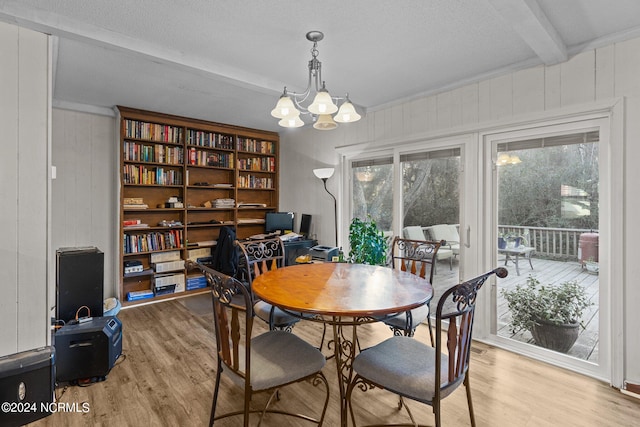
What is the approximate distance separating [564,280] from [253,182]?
4093 mm

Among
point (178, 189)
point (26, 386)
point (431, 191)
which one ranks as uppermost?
point (178, 189)

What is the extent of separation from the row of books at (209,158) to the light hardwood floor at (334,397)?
254 centimetres

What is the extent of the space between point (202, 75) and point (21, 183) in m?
1.53

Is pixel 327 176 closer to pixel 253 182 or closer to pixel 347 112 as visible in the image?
pixel 253 182

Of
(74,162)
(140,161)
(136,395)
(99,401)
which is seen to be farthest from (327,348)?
(74,162)

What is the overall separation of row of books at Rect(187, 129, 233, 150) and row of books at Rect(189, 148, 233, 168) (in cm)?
11

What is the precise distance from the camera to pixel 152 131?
13.4ft

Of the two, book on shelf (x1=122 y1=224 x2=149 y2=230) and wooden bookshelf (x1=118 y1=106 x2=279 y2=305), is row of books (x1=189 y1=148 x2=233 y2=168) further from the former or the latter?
book on shelf (x1=122 y1=224 x2=149 y2=230)

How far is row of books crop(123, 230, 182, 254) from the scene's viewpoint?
3924 millimetres

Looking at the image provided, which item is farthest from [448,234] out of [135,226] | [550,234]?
[135,226]

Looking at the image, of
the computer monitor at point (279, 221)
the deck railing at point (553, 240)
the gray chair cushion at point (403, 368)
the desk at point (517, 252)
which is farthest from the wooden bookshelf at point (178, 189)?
the deck railing at point (553, 240)

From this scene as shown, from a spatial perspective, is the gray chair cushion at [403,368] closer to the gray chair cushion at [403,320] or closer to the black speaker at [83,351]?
the gray chair cushion at [403,320]

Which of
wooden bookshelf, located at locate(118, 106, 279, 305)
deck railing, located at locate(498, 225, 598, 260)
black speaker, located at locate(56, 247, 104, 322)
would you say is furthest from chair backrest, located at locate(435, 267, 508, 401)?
wooden bookshelf, located at locate(118, 106, 279, 305)

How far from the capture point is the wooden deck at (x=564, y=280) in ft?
7.86
